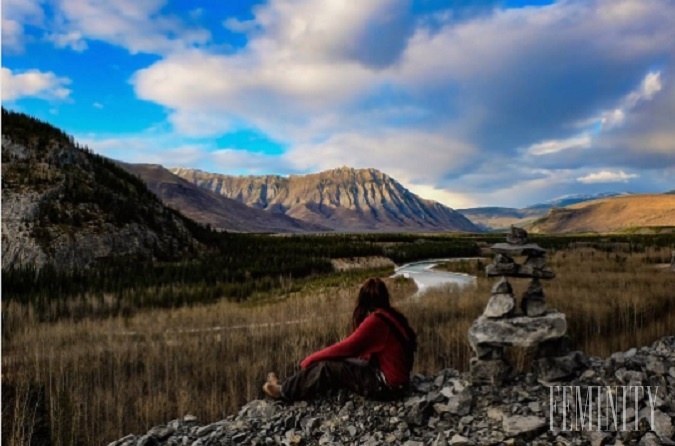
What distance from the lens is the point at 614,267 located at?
25.8m

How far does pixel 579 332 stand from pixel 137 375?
33.1ft

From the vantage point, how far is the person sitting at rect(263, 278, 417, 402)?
6.71m

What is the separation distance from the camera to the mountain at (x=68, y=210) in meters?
24.1

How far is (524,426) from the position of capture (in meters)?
5.97

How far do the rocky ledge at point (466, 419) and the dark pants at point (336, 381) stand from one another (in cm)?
16

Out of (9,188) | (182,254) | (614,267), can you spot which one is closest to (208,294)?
(182,254)

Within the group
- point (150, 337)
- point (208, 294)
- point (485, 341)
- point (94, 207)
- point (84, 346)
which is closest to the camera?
point (485, 341)

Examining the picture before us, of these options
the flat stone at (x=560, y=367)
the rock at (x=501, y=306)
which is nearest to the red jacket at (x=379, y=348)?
the rock at (x=501, y=306)

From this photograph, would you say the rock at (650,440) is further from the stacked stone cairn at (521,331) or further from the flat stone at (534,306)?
the flat stone at (534,306)

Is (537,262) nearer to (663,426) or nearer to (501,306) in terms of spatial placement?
(501,306)

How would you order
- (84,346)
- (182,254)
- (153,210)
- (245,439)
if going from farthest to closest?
(153,210) < (182,254) < (84,346) < (245,439)

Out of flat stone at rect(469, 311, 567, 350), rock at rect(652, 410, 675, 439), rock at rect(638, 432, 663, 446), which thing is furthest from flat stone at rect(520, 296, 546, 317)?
rock at rect(638, 432, 663, 446)

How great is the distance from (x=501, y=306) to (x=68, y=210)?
87.6 feet

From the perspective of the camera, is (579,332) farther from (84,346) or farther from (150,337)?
(84,346)
